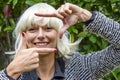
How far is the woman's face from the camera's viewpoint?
11.5ft

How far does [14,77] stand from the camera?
3.16m

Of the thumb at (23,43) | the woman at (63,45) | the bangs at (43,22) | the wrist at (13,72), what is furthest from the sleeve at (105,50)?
the wrist at (13,72)

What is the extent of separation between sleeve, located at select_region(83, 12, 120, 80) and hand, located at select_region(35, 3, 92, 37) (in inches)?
2.6

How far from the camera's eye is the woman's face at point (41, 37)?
350cm

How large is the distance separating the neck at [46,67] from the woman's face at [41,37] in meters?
Result: 0.10

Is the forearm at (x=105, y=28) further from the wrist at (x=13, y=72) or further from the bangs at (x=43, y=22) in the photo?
the wrist at (x=13, y=72)

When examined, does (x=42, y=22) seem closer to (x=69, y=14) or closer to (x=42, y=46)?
(x=42, y=46)

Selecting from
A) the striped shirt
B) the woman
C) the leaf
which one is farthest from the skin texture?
the leaf

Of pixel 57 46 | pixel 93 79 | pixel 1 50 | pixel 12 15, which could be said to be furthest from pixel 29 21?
pixel 1 50

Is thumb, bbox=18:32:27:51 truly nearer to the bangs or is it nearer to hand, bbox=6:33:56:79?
the bangs

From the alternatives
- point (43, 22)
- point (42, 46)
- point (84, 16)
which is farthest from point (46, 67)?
point (84, 16)

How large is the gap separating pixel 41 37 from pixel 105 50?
399mm

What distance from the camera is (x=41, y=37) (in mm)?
3498

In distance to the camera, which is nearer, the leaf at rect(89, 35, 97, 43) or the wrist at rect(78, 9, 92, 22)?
the wrist at rect(78, 9, 92, 22)
